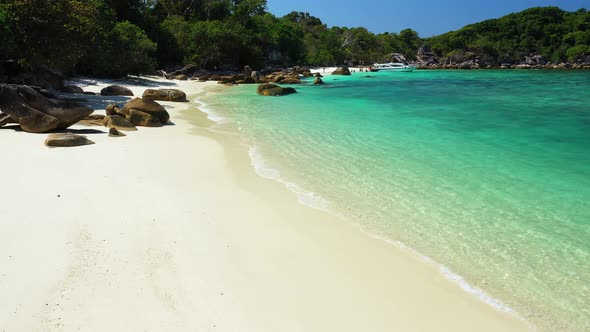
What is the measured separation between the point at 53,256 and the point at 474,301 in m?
4.22

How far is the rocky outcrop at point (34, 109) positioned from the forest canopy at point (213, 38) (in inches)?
A: 225

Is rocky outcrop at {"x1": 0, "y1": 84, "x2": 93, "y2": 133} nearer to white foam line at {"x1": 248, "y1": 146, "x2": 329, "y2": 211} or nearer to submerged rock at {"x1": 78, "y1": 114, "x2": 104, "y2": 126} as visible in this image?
submerged rock at {"x1": 78, "y1": 114, "x2": 104, "y2": 126}

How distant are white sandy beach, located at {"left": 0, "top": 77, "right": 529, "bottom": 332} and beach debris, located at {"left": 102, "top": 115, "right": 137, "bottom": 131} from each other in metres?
4.58

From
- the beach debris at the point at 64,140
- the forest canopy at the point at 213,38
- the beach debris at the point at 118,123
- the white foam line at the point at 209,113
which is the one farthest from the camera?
the forest canopy at the point at 213,38

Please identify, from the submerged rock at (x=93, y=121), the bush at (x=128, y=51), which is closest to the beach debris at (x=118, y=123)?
the submerged rock at (x=93, y=121)

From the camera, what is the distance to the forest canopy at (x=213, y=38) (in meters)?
15.4

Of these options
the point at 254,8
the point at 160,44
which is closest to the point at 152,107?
the point at 160,44

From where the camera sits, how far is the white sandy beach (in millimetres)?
3307

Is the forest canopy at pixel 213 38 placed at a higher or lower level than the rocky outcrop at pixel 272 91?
higher

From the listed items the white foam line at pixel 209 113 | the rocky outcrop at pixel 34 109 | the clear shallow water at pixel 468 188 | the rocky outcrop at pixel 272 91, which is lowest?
the clear shallow water at pixel 468 188

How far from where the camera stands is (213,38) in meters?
44.8

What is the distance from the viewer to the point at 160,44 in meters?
43.2

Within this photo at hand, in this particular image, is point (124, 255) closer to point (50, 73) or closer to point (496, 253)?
point (496, 253)

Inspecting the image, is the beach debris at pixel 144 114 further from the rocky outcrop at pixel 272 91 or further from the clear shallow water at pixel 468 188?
the rocky outcrop at pixel 272 91
